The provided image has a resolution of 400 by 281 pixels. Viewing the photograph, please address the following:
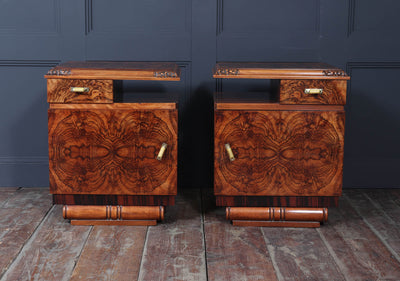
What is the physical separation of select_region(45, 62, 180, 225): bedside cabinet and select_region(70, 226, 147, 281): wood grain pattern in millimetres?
87

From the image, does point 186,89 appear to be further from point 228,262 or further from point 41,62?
point 228,262

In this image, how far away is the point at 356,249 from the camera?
2.09 meters

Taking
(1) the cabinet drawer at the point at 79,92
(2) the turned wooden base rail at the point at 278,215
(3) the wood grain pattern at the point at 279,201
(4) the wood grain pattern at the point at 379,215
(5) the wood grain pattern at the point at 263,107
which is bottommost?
(4) the wood grain pattern at the point at 379,215

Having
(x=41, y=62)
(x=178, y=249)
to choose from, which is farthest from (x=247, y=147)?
(x=41, y=62)

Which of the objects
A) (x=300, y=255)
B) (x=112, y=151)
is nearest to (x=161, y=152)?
(x=112, y=151)

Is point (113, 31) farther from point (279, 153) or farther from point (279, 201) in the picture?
point (279, 201)

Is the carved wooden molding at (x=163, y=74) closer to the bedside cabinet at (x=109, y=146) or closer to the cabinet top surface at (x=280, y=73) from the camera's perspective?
the bedside cabinet at (x=109, y=146)

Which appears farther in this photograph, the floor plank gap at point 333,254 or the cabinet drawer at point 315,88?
the cabinet drawer at point 315,88

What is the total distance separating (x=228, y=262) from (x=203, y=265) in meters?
0.10

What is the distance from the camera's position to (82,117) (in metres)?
2.23

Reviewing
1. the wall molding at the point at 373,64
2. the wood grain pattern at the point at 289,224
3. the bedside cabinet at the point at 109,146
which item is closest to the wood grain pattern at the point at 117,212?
the bedside cabinet at the point at 109,146

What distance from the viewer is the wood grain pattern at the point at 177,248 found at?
1.87 metres

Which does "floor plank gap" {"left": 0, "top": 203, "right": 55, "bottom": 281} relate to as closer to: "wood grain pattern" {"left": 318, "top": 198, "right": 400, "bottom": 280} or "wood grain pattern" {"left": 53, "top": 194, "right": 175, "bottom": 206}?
"wood grain pattern" {"left": 53, "top": 194, "right": 175, "bottom": 206}

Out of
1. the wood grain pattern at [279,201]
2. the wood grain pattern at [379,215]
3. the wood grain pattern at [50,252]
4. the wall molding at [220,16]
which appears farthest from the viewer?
the wall molding at [220,16]
